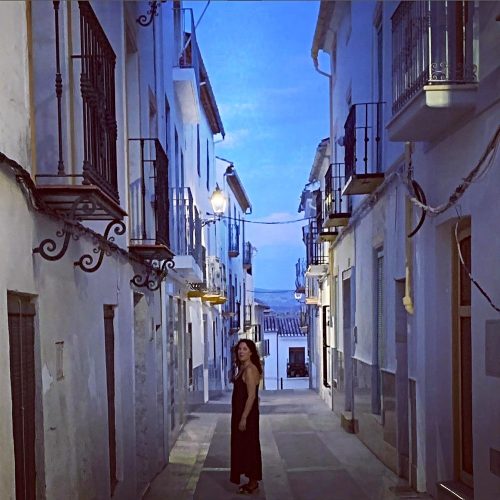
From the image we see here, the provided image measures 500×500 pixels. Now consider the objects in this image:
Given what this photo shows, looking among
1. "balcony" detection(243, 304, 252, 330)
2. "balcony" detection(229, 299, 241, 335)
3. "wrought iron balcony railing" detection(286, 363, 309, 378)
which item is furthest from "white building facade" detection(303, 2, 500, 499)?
"wrought iron balcony railing" detection(286, 363, 309, 378)

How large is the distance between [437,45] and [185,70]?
7.55m

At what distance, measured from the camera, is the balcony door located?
629cm

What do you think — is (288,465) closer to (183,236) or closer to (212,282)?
(183,236)

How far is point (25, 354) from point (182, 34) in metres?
11.4

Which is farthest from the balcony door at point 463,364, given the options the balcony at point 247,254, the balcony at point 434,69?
the balcony at point 247,254

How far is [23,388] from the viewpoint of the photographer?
3.93 m

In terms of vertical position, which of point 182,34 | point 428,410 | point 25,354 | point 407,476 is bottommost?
point 407,476

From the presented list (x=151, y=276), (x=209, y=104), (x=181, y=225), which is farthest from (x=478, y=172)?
(x=209, y=104)

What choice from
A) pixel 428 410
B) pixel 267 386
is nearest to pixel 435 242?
pixel 428 410

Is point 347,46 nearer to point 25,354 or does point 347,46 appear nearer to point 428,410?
point 428,410

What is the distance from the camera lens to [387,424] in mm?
8773

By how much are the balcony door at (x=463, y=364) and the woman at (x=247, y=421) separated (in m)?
2.21

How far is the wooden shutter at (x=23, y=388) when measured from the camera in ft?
12.3

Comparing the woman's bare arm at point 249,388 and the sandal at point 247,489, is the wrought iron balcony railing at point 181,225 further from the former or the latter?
the sandal at point 247,489
